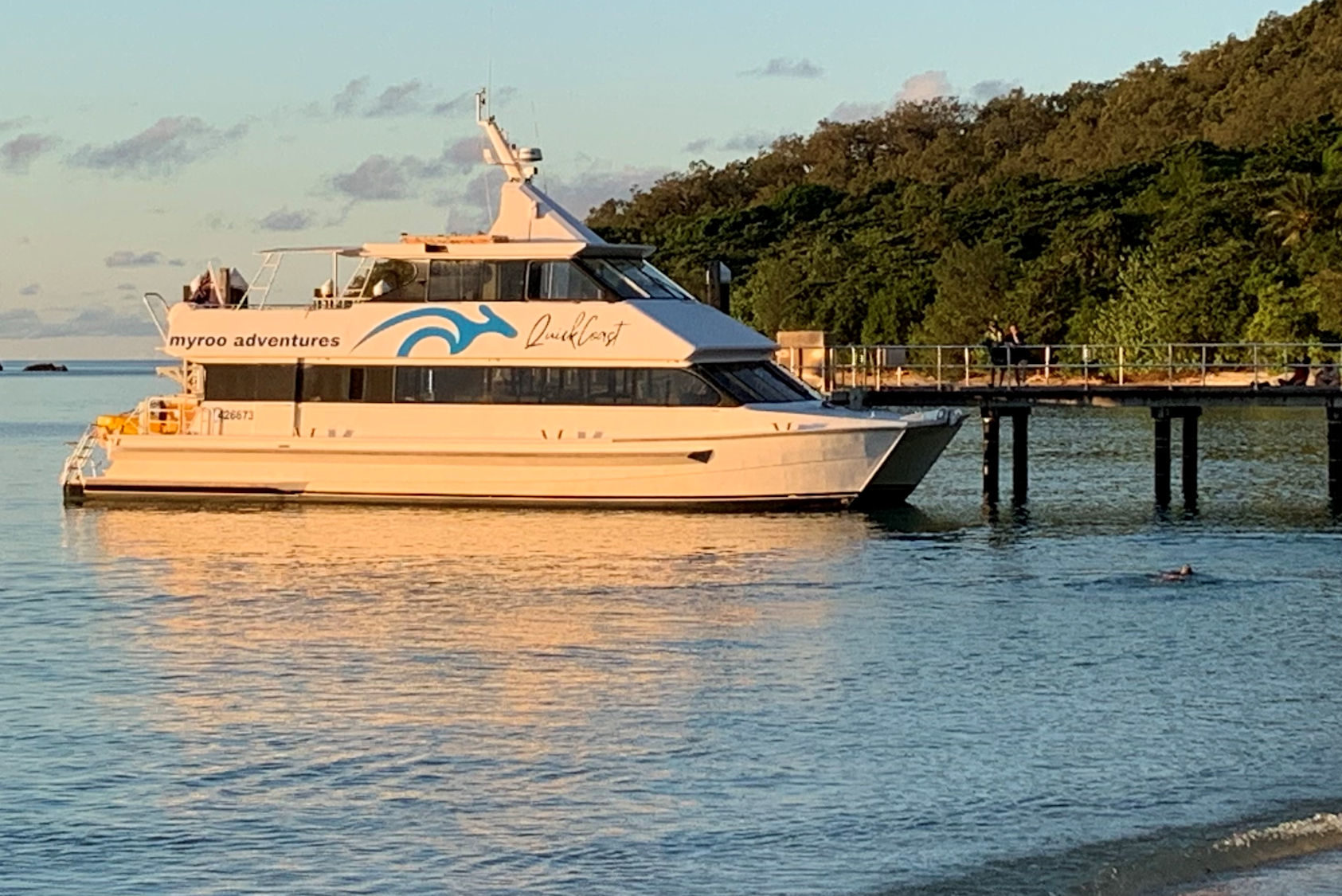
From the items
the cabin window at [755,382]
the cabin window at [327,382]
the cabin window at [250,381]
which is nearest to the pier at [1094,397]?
the cabin window at [755,382]

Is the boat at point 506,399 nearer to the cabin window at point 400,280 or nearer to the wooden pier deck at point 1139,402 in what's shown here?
the cabin window at point 400,280

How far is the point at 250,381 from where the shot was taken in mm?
40219

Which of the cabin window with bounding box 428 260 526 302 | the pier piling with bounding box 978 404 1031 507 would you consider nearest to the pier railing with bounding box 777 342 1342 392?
the pier piling with bounding box 978 404 1031 507

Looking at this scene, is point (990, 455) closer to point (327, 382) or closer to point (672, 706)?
point (327, 382)

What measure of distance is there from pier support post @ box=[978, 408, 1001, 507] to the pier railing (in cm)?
91

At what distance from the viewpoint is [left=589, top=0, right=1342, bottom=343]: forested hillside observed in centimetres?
8469

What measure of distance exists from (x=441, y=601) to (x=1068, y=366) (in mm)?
14745

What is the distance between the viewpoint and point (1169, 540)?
36.2 m

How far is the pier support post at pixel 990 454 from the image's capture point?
42625mm

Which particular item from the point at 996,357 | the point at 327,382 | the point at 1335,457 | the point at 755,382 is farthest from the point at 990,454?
the point at 327,382

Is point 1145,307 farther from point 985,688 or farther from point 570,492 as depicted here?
point 985,688

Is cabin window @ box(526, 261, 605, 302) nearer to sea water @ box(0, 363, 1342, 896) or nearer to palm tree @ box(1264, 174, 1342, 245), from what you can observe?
sea water @ box(0, 363, 1342, 896)

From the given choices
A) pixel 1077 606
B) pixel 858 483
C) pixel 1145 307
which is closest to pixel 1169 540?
pixel 858 483

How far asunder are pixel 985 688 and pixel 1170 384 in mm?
20335
